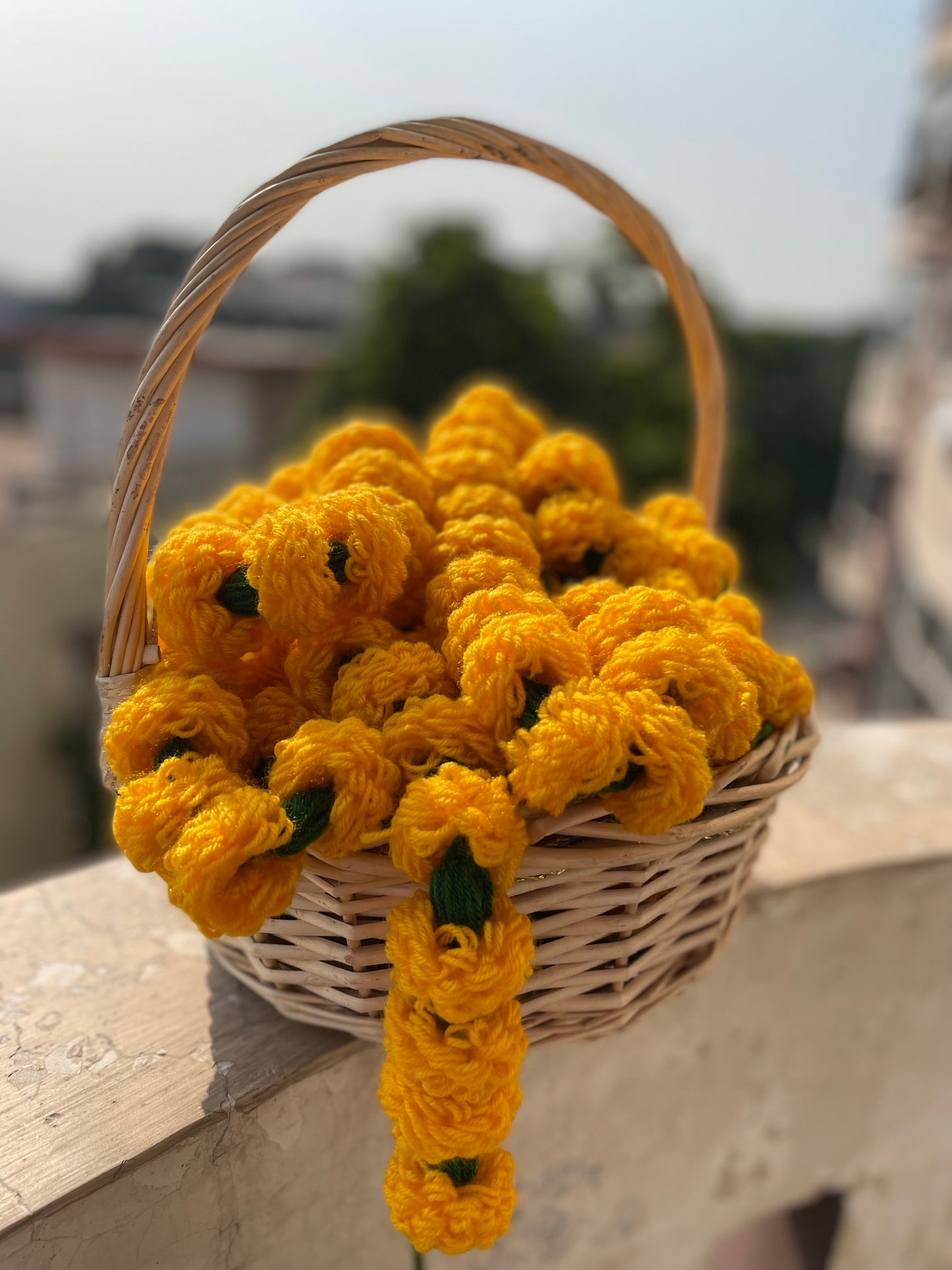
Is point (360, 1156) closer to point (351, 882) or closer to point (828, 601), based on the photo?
point (351, 882)

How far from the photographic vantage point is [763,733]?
0.50m

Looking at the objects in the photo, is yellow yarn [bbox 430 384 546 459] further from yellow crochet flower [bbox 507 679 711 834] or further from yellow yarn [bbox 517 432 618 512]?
yellow crochet flower [bbox 507 679 711 834]

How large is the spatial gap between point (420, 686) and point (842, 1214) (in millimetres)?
864

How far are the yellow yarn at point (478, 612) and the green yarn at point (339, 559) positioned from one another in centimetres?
6

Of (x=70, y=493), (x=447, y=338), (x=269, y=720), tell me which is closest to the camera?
(x=269, y=720)

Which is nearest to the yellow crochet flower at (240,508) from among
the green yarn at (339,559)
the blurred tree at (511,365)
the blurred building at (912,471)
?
the green yarn at (339,559)

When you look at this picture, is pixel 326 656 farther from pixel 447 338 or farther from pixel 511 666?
pixel 447 338

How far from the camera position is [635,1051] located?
0.69m

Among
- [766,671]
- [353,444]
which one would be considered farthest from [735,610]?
[353,444]

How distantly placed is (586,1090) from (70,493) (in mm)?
4605

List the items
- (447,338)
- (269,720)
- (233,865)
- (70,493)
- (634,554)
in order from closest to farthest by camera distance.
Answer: (233,865), (269,720), (634,554), (70,493), (447,338)

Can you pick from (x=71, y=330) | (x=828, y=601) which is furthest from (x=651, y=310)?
(x=828, y=601)

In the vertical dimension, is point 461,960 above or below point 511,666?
below

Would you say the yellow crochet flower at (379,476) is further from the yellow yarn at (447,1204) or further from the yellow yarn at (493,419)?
the yellow yarn at (447,1204)
